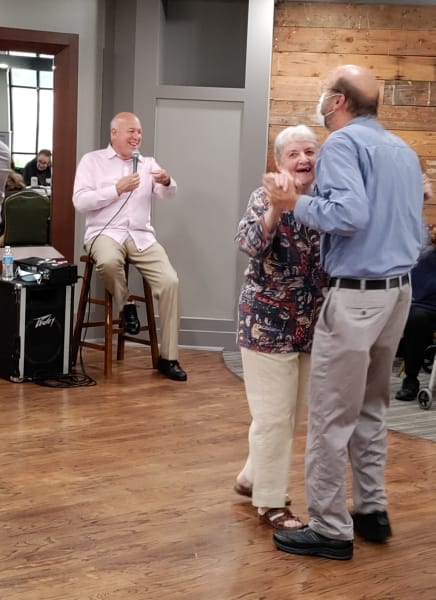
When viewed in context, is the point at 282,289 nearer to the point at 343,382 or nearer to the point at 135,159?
the point at 343,382

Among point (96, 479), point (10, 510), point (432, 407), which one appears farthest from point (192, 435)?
point (432, 407)

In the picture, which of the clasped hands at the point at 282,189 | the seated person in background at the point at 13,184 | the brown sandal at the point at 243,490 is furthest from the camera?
the seated person in background at the point at 13,184

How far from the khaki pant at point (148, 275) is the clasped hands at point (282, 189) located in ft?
8.66

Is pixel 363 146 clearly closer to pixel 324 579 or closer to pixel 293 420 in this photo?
pixel 293 420

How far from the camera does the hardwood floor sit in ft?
8.81

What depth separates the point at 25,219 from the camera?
7.30 m

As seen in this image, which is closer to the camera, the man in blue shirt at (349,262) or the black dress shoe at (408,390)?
the man in blue shirt at (349,262)

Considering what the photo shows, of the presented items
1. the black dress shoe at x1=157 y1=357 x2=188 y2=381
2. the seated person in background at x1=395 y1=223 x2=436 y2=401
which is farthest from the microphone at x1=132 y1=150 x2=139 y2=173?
the seated person in background at x1=395 y1=223 x2=436 y2=401

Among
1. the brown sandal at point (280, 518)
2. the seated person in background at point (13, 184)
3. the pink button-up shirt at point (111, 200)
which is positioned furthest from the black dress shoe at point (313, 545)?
the seated person in background at point (13, 184)

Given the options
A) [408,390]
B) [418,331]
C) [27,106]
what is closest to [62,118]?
[418,331]

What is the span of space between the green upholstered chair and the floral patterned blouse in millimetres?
4515

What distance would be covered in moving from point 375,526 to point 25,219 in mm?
4922

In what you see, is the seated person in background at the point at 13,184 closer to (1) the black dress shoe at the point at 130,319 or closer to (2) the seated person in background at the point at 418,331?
(1) the black dress shoe at the point at 130,319

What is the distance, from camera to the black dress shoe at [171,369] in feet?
17.4
